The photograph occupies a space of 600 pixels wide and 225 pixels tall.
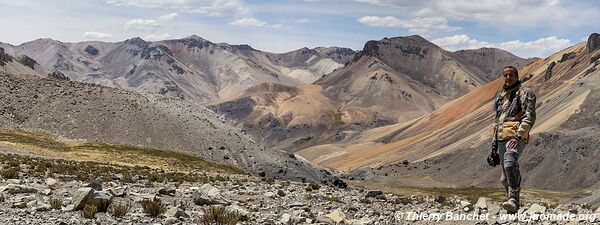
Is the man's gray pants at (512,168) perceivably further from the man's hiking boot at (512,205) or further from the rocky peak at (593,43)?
the rocky peak at (593,43)

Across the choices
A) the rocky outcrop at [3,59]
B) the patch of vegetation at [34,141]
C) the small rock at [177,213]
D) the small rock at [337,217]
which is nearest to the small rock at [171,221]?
the small rock at [177,213]

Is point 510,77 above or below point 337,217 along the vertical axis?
above

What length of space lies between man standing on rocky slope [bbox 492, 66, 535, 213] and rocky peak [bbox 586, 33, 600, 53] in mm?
202465

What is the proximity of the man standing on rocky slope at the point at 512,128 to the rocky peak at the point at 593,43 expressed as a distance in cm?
20246

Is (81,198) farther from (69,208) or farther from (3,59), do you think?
(3,59)

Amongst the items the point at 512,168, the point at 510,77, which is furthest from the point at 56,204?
the point at 510,77

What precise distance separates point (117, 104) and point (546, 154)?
298 ft

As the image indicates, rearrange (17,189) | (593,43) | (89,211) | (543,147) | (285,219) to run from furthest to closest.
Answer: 1. (593,43)
2. (543,147)
3. (17,189)
4. (285,219)
5. (89,211)

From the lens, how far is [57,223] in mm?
12484

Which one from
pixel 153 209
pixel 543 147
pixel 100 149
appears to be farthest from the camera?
pixel 543 147

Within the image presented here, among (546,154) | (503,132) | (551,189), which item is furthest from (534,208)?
(546,154)

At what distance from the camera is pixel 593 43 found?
19462cm

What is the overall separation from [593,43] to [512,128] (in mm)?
208930

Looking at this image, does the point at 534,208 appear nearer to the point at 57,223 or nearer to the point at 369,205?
the point at 369,205
